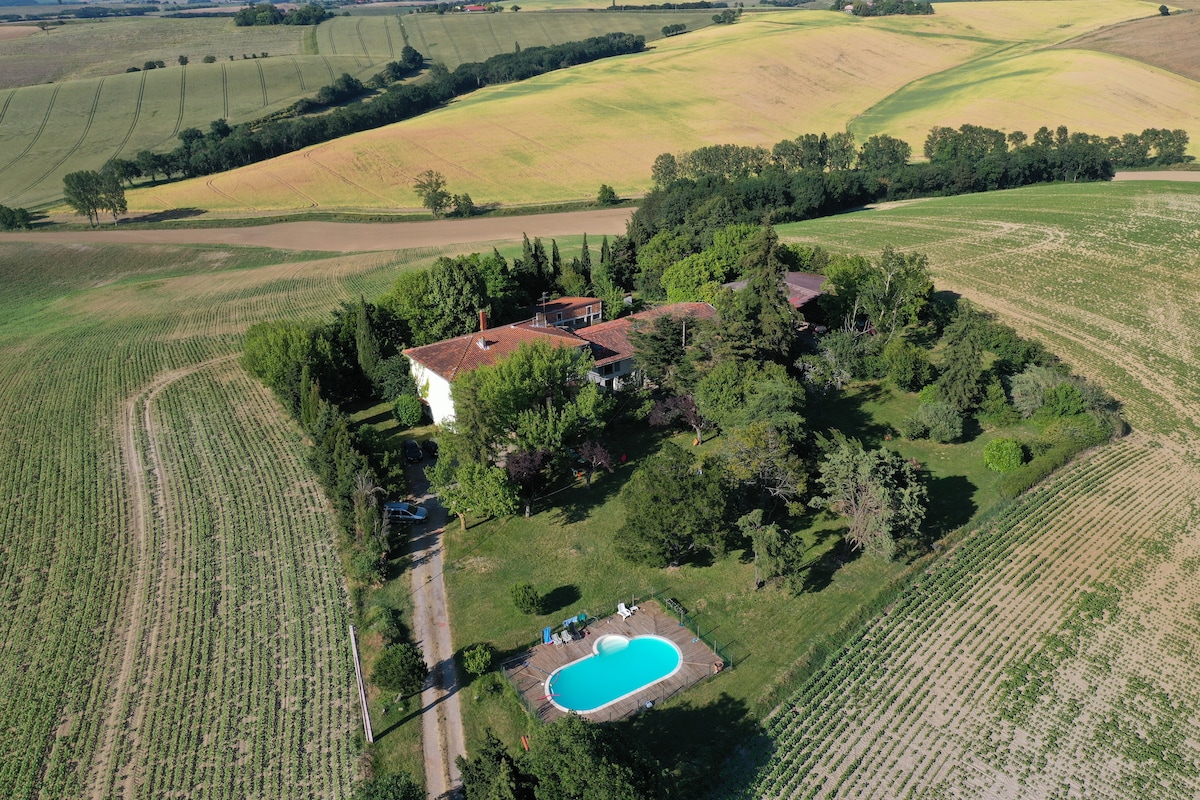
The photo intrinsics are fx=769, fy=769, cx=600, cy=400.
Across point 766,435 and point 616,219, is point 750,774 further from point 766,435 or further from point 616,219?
point 616,219

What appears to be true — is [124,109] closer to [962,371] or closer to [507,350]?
[507,350]

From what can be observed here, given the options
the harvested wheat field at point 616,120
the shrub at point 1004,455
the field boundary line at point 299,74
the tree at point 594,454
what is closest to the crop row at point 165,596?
the tree at point 594,454

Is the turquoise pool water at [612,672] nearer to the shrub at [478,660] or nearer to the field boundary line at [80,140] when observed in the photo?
the shrub at [478,660]

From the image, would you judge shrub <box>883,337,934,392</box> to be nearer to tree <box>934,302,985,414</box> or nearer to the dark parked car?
tree <box>934,302,985,414</box>

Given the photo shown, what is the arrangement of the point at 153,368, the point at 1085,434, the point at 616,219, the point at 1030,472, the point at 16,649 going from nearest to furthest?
1. the point at 16,649
2. the point at 1030,472
3. the point at 1085,434
4. the point at 153,368
5. the point at 616,219

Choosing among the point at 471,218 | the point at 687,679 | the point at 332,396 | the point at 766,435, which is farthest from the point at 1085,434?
the point at 471,218

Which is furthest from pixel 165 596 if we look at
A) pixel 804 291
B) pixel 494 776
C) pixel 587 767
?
pixel 804 291
